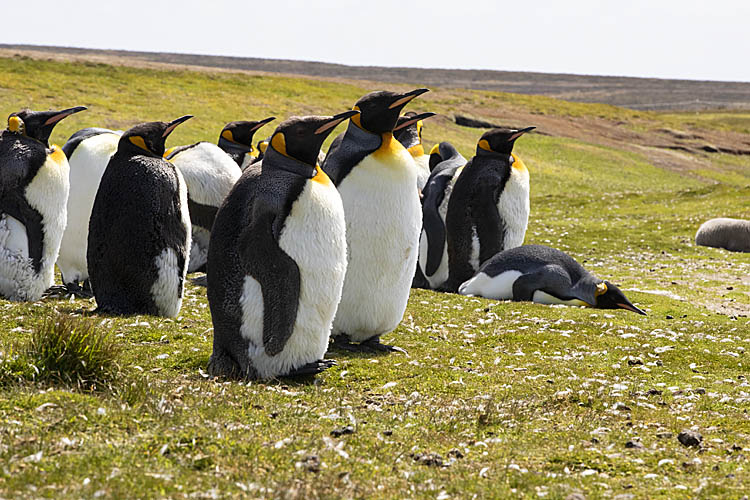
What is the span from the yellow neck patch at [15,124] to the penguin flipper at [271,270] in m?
3.81

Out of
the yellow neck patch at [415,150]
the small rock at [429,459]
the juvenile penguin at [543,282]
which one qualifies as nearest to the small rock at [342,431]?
the small rock at [429,459]

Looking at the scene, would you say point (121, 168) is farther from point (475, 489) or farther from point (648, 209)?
point (648, 209)

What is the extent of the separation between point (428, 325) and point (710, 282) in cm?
596

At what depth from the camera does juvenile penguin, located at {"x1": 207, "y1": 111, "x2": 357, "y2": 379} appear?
16.6 feet

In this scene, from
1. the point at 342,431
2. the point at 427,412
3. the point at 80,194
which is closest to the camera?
the point at 342,431

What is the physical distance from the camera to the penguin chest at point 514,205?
1059 centimetres

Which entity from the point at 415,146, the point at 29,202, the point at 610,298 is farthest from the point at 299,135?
the point at 415,146

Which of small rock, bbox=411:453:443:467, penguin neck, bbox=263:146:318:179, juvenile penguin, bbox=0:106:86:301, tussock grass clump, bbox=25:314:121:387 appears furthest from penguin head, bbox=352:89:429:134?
small rock, bbox=411:453:443:467

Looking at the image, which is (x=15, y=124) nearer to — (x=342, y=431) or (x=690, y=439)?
(x=342, y=431)

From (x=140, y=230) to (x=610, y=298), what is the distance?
17.8ft

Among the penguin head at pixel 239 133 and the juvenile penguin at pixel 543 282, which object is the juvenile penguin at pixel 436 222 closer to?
the juvenile penguin at pixel 543 282

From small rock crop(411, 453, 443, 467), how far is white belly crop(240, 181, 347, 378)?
1608mm

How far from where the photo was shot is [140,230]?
6.74 meters

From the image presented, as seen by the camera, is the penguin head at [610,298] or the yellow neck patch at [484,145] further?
the yellow neck patch at [484,145]
